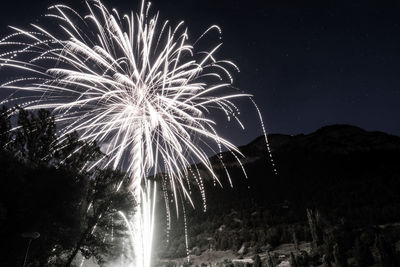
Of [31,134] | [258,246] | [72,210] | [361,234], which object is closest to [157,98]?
[72,210]

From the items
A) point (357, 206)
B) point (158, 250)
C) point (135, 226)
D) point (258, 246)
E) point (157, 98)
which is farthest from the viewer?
point (158, 250)

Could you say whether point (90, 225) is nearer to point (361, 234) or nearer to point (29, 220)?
point (29, 220)

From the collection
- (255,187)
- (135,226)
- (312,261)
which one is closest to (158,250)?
(255,187)

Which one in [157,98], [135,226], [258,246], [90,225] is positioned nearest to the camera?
[157,98]

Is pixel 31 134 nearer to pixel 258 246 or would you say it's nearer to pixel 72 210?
pixel 72 210

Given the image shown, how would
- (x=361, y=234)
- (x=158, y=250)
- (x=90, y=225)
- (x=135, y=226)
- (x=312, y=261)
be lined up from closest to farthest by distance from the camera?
(x=90, y=225)
(x=135, y=226)
(x=312, y=261)
(x=361, y=234)
(x=158, y=250)

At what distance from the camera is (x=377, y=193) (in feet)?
490

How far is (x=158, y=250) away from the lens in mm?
151375

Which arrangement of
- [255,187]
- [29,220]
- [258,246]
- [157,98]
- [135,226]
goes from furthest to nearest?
[255,187] < [258,246] < [135,226] < [157,98] < [29,220]

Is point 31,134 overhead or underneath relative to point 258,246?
overhead

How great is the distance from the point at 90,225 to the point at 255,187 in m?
181

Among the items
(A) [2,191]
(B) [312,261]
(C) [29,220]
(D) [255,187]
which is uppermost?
(D) [255,187]

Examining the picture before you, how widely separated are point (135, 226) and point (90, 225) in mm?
4272

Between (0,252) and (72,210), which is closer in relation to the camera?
(0,252)
